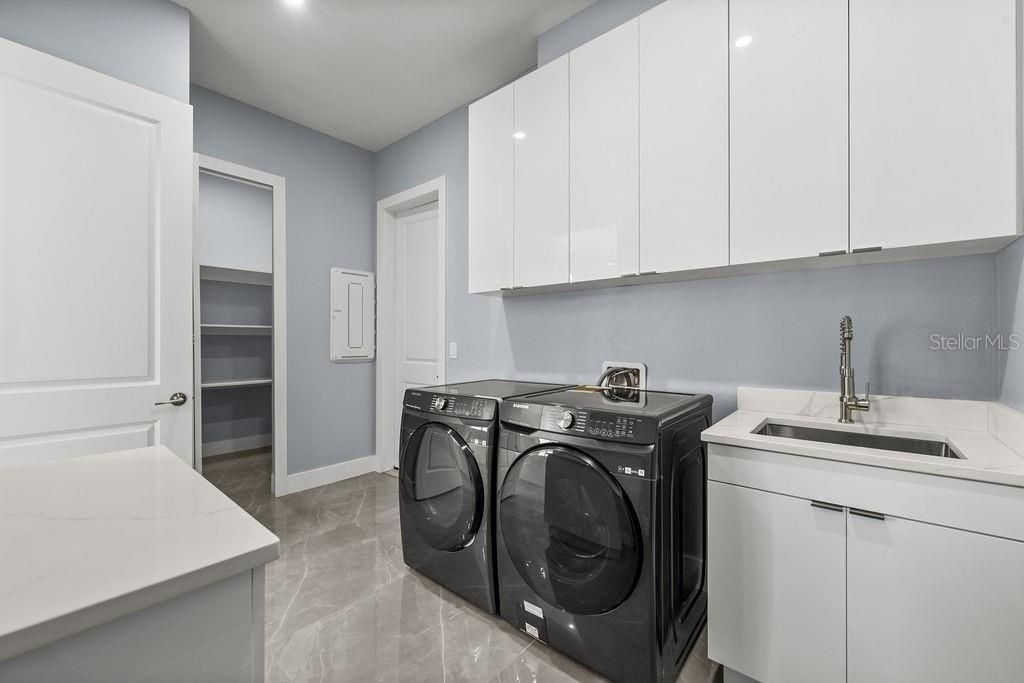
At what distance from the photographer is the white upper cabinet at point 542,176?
6.82 ft

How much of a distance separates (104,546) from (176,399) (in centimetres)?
171

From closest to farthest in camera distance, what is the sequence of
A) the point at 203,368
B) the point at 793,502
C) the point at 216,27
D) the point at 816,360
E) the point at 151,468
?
1. the point at 151,468
2. the point at 793,502
3. the point at 816,360
4. the point at 216,27
5. the point at 203,368

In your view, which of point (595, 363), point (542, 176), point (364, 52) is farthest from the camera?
point (364, 52)

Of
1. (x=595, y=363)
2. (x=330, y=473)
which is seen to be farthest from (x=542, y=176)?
(x=330, y=473)

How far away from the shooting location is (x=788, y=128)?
1.47 metres

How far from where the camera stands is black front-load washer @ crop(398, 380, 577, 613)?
5.99 feet

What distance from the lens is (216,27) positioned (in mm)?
2330

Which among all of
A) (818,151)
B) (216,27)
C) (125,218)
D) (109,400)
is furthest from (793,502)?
(216,27)

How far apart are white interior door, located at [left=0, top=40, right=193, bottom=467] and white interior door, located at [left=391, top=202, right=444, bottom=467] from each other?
161 centimetres

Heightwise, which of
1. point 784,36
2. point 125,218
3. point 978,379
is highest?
point 784,36

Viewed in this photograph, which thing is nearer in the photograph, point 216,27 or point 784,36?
point 784,36

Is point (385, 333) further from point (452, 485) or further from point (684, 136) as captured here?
point (684, 136)

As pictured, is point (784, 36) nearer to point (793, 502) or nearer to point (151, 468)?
point (793, 502)

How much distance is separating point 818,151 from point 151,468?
2039mm
